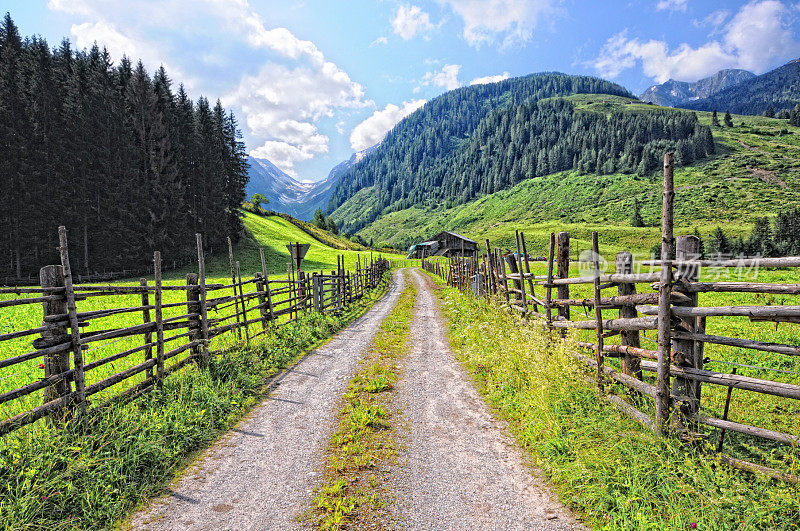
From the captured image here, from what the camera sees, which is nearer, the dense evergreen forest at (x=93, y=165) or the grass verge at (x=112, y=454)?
the grass verge at (x=112, y=454)

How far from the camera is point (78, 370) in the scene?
5.00 metres

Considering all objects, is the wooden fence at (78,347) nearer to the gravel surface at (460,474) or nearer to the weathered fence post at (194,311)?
the weathered fence post at (194,311)

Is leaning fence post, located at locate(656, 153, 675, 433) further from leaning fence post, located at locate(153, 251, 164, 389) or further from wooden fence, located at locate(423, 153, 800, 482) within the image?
leaning fence post, located at locate(153, 251, 164, 389)

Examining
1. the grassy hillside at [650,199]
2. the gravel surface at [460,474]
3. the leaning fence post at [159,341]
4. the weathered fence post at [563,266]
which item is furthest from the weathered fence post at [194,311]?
the grassy hillside at [650,199]

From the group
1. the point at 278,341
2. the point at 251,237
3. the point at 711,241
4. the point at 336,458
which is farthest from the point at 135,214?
the point at 711,241

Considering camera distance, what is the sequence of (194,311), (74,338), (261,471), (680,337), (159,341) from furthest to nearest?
1. (194,311)
2. (159,341)
3. (74,338)
4. (261,471)
5. (680,337)

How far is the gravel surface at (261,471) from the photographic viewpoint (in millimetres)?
3686

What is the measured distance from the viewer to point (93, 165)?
3819 centimetres

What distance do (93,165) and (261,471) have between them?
1890 inches

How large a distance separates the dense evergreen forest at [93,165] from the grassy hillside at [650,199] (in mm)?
73446

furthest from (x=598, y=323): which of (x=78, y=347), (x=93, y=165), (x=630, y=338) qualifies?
(x=93, y=165)

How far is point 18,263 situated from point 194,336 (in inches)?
1538

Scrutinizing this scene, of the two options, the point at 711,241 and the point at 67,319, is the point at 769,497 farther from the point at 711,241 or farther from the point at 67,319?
the point at 711,241

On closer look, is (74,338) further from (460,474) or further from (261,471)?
(460,474)
